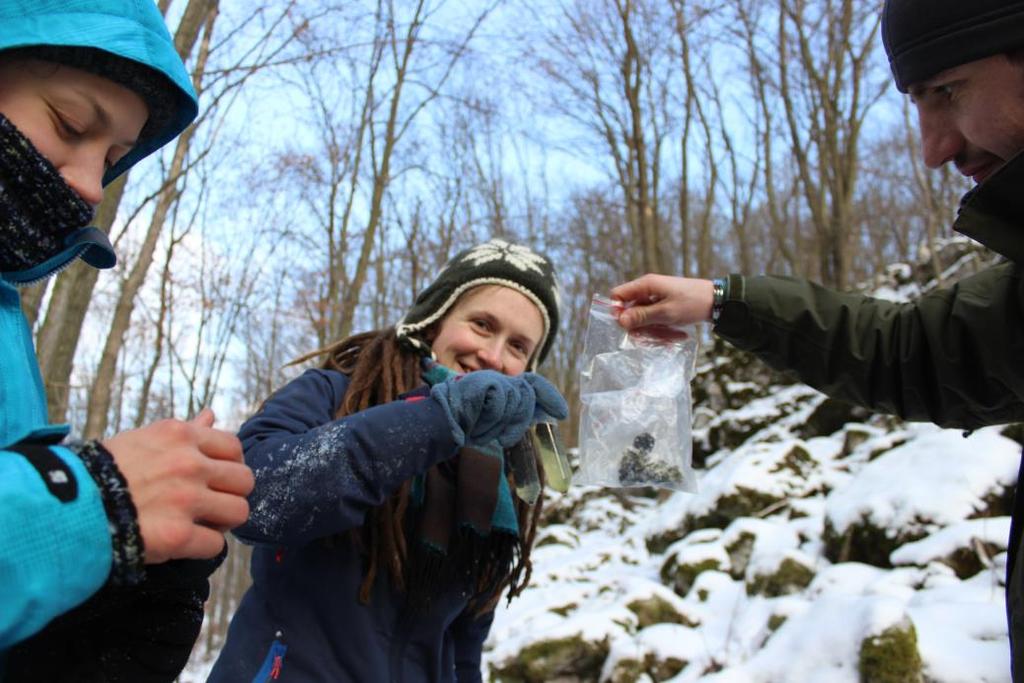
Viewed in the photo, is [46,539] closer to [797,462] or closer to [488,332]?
[488,332]

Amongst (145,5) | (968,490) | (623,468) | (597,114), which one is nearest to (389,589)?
(623,468)

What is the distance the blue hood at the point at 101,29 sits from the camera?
0.93 meters

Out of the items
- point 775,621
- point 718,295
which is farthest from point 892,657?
point 718,295

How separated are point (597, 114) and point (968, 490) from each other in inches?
431

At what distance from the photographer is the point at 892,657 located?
2.76m

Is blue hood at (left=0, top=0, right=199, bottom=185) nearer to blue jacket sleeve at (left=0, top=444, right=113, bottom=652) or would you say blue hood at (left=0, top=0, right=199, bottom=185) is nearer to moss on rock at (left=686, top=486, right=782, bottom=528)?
blue jacket sleeve at (left=0, top=444, right=113, bottom=652)

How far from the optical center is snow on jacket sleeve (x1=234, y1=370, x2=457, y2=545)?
4.42 feet

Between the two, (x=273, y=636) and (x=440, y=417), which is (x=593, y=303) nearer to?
(x=440, y=417)

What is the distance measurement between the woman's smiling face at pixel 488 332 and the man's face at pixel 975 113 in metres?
1.13

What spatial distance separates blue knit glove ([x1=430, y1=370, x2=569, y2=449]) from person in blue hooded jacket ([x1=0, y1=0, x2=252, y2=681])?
23.9 inches

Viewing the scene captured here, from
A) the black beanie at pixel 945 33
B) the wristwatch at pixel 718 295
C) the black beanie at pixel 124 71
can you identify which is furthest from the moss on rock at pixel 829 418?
the black beanie at pixel 124 71

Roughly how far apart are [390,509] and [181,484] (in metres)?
0.91

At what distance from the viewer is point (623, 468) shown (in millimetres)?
1782

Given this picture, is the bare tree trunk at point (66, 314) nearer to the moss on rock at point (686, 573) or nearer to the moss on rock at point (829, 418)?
the moss on rock at point (686, 573)
